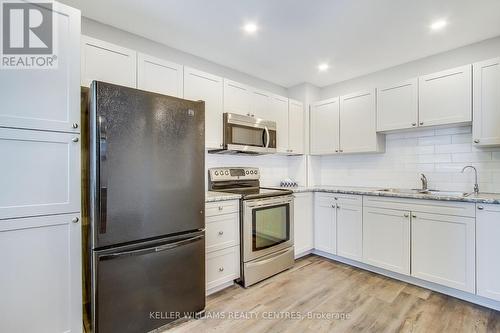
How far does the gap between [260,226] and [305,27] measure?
2.05 metres

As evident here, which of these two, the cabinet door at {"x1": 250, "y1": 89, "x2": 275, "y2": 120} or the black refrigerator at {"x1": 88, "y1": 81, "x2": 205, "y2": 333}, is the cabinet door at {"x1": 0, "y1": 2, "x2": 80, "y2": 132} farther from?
the cabinet door at {"x1": 250, "y1": 89, "x2": 275, "y2": 120}

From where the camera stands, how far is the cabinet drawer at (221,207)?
2312 millimetres

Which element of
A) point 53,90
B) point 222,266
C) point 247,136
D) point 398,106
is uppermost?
point 398,106

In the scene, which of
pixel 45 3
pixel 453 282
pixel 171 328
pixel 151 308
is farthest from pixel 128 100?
pixel 453 282

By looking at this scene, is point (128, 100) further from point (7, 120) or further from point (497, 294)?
point (497, 294)

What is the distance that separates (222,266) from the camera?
2430mm

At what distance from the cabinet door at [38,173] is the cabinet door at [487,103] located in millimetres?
3417

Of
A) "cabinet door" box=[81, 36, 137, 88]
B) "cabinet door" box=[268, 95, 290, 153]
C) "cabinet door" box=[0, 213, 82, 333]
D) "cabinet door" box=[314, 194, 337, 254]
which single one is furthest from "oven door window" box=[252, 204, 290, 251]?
"cabinet door" box=[81, 36, 137, 88]

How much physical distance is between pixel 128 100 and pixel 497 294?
10.7 feet

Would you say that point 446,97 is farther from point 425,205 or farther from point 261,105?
point 261,105

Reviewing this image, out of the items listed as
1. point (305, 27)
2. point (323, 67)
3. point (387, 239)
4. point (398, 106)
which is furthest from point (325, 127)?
point (387, 239)

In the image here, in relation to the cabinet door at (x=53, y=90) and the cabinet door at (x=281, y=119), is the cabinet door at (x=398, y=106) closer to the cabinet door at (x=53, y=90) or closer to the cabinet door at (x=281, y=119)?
the cabinet door at (x=281, y=119)

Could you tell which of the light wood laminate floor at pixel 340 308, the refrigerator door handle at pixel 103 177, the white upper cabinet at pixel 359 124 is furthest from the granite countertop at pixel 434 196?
the refrigerator door handle at pixel 103 177

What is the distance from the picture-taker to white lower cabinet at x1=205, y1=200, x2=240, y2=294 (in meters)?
2.32
